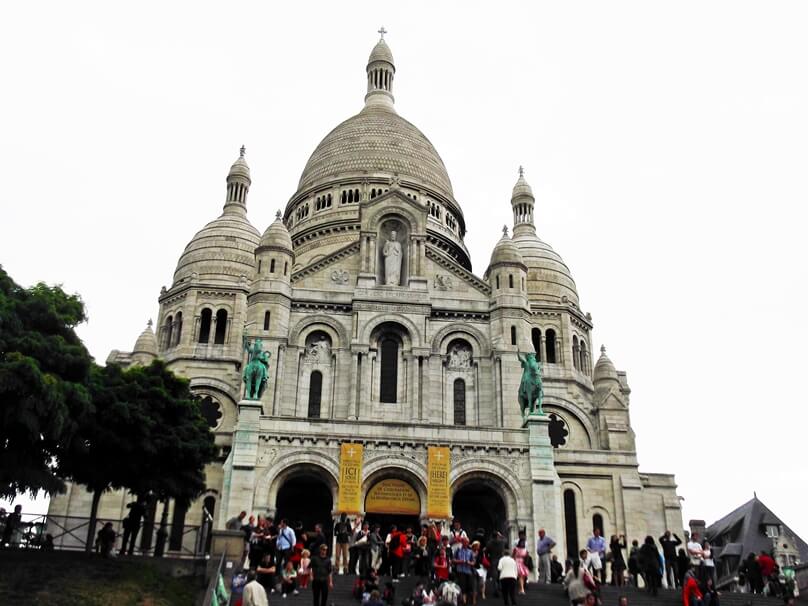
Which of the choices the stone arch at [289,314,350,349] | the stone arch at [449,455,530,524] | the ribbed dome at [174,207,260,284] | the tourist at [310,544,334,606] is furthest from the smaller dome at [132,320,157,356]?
the tourist at [310,544,334,606]

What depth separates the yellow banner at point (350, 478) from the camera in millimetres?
35781

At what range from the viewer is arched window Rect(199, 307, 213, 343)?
53.2m

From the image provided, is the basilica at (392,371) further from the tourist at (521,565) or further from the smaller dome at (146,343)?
the tourist at (521,565)

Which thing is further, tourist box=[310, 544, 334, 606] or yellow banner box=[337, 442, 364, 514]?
yellow banner box=[337, 442, 364, 514]

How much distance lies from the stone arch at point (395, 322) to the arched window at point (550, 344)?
13674 mm

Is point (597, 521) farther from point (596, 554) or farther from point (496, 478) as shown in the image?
point (596, 554)

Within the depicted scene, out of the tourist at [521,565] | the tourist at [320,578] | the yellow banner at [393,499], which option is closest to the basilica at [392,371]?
the yellow banner at [393,499]

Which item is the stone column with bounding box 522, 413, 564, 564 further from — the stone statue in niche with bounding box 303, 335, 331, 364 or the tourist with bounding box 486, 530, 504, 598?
the tourist with bounding box 486, 530, 504, 598

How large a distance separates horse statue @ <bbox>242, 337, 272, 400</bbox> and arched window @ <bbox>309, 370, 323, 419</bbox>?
11.2ft

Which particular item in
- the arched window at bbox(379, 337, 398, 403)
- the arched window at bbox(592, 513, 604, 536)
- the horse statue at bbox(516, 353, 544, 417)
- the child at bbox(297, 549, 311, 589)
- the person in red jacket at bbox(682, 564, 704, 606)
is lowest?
the person in red jacket at bbox(682, 564, 704, 606)

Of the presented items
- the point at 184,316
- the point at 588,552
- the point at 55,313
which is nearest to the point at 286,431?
the point at 55,313

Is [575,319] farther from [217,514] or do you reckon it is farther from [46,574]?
[46,574]

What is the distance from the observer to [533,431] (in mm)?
37844

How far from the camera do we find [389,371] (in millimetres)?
42438
